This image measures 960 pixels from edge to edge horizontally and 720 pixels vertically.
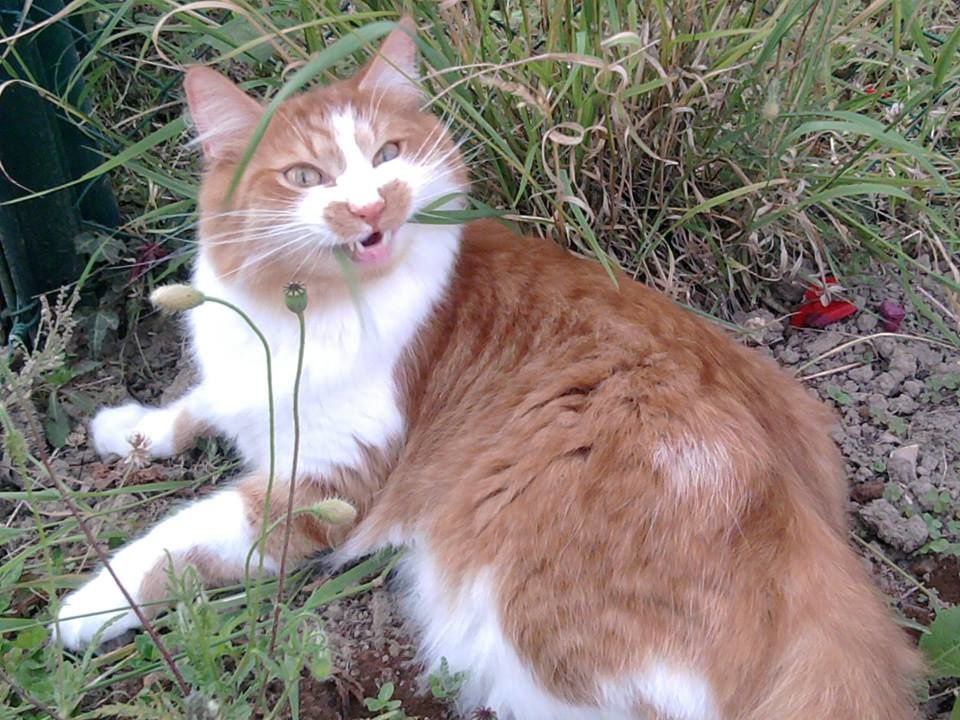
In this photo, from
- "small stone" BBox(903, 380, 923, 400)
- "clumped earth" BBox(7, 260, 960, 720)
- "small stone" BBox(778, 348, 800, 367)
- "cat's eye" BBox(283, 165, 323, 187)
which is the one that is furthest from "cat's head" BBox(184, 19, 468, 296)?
"small stone" BBox(903, 380, 923, 400)

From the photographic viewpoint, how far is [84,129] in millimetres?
2240

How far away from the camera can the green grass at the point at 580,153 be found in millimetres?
1819

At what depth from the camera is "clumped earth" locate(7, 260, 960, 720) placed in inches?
73.0

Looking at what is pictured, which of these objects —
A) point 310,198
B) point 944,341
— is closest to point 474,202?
point 310,198

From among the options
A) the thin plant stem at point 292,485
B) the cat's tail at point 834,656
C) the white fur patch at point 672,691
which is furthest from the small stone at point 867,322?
the thin plant stem at point 292,485

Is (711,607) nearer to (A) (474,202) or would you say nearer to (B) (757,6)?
(A) (474,202)

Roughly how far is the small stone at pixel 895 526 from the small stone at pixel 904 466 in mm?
100

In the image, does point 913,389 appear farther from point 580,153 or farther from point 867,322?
point 580,153

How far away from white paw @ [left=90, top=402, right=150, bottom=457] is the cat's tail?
1.58 meters

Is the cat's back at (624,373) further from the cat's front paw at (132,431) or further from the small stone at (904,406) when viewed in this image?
the cat's front paw at (132,431)

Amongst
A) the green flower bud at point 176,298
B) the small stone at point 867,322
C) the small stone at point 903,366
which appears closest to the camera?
the green flower bud at point 176,298

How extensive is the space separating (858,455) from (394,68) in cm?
142

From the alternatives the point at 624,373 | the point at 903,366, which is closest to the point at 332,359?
the point at 624,373

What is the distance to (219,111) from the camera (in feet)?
5.59
